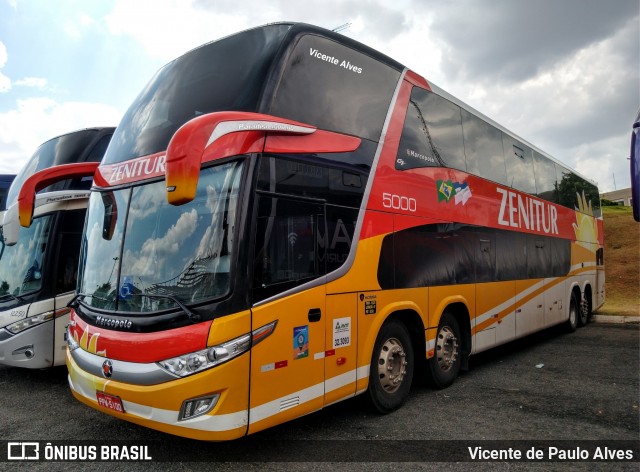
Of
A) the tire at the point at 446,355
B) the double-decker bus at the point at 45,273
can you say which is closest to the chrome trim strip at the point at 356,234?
the tire at the point at 446,355

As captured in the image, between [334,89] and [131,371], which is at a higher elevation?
[334,89]

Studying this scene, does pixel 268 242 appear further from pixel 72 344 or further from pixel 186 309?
pixel 72 344

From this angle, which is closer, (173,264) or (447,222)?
(173,264)

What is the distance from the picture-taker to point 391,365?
5.80m

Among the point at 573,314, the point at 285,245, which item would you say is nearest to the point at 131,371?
the point at 285,245

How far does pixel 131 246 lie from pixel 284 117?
186 centimetres

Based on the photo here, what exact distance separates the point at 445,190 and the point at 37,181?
Answer: 5.35 meters

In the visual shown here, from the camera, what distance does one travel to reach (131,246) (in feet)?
14.5

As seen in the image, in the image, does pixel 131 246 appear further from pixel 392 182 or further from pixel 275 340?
pixel 392 182

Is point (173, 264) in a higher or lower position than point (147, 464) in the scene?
higher

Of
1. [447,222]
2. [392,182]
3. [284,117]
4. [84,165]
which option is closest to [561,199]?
[447,222]

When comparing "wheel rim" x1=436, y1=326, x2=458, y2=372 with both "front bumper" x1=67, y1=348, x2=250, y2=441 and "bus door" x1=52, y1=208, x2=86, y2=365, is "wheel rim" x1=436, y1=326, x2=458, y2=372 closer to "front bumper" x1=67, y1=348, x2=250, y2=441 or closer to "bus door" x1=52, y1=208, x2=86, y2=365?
"front bumper" x1=67, y1=348, x2=250, y2=441

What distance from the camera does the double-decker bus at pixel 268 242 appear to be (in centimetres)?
390

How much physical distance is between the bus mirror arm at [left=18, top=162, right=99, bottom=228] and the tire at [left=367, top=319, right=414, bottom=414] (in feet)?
13.7
